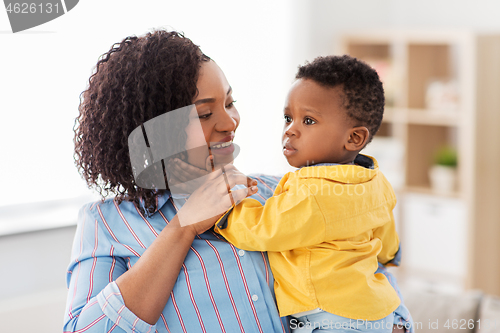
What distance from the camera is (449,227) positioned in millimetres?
2799

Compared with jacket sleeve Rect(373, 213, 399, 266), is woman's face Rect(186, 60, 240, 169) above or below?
above

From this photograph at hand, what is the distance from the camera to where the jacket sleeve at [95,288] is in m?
0.82

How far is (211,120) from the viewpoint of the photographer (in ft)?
2.91

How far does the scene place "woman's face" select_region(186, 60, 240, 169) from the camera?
0.88m

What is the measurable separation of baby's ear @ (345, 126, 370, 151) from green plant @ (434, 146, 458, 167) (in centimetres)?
205

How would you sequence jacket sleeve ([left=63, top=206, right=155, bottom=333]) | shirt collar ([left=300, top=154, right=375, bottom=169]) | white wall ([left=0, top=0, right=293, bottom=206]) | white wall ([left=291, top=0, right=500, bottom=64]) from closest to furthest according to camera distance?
jacket sleeve ([left=63, top=206, right=155, bottom=333]), shirt collar ([left=300, top=154, right=375, bottom=169]), white wall ([left=0, top=0, right=293, bottom=206]), white wall ([left=291, top=0, right=500, bottom=64])

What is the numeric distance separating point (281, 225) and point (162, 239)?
221mm

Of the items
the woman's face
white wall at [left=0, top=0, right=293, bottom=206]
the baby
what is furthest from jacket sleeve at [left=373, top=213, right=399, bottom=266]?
white wall at [left=0, top=0, right=293, bottom=206]

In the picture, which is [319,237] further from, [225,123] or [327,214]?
[225,123]

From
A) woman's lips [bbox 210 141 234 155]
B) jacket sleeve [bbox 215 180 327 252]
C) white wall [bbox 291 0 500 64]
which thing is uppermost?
white wall [bbox 291 0 500 64]

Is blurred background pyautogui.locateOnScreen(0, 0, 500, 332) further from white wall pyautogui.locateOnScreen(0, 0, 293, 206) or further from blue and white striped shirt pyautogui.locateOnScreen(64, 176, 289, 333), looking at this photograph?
blue and white striped shirt pyautogui.locateOnScreen(64, 176, 289, 333)

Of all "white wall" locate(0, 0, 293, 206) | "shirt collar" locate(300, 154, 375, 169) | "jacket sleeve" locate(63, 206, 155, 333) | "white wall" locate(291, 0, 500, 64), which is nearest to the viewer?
"jacket sleeve" locate(63, 206, 155, 333)

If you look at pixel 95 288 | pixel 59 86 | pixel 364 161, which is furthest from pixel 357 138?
pixel 59 86

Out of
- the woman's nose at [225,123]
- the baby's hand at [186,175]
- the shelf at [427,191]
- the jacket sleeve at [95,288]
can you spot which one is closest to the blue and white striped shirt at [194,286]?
the jacket sleeve at [95,288]
